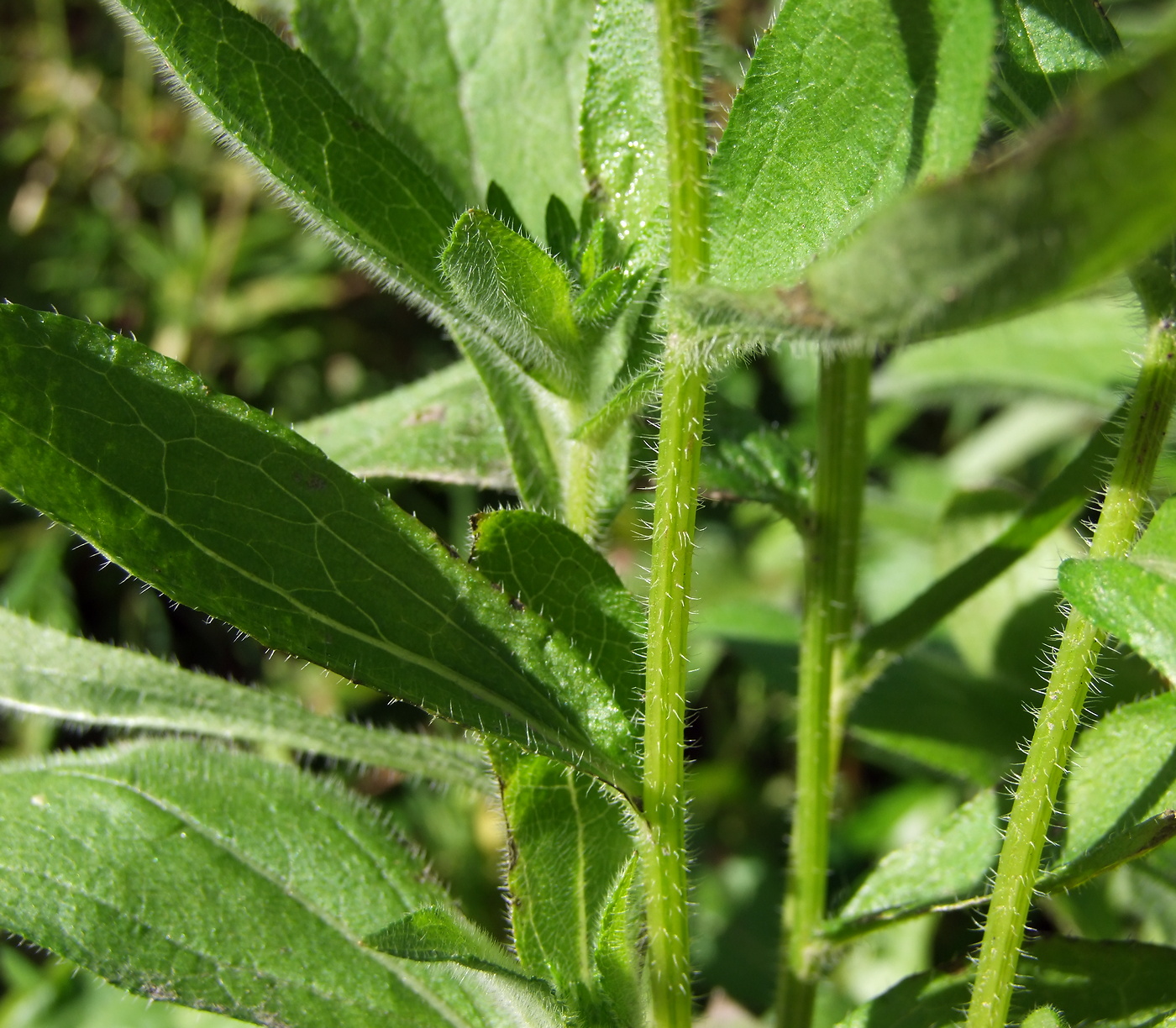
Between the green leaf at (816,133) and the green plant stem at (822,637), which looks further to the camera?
the green plant stem at (822,637)

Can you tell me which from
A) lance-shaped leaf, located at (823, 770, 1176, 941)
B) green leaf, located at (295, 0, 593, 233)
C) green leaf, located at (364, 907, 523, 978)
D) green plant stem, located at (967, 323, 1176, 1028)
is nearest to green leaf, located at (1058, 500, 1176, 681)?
green plant stem, located at (967, 323, 1176, 1028)

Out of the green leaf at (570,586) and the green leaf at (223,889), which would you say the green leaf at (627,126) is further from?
the green leaf at (223,889)

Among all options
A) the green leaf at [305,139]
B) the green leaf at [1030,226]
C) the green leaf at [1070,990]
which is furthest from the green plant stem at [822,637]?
the green leaf at [1030,226]

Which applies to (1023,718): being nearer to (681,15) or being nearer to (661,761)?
(661,761)

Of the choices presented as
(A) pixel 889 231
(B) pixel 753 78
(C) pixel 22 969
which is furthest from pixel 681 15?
(C) pixel 22 969

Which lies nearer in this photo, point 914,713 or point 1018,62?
point 1018,62

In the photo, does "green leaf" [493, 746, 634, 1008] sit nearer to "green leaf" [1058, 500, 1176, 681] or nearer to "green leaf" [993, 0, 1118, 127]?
"green leaf" [1058, 500, 1176, 681]
